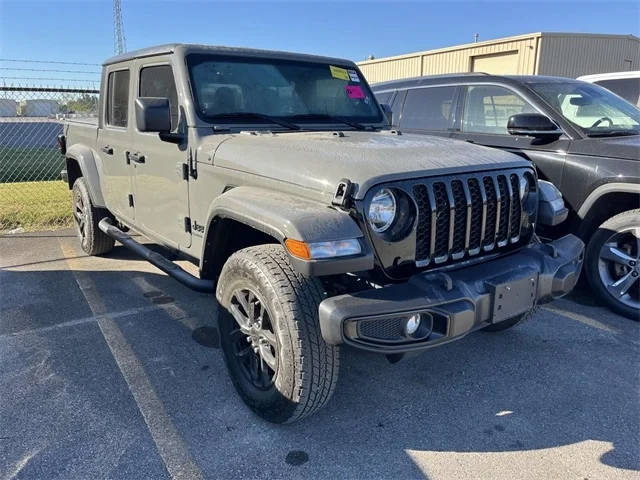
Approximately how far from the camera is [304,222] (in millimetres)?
2287

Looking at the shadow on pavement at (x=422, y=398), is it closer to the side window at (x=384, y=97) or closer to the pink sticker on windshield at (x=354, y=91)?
the pink sticker on windshield at (x=354, y=91)

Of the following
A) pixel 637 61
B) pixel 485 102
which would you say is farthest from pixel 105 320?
pixel 637 61

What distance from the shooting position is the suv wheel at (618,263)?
4.12m

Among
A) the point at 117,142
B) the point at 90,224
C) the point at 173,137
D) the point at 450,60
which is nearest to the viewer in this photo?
the point at 173,137

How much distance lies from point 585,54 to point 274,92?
2194cm

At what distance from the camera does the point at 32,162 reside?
1182 centimetres

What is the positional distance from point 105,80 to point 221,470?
12.5ft

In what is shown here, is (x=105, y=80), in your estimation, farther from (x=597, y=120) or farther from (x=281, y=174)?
(x=597, y=120)

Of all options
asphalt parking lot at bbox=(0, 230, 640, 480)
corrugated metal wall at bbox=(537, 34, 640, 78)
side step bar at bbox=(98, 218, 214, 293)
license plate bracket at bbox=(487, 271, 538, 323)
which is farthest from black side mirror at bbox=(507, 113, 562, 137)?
corrugated metal wall at bbox=(537, 34, 640, 78)

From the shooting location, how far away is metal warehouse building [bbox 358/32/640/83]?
64.9 ft

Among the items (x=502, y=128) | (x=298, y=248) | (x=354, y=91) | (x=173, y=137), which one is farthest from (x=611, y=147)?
(x=173, y=137)

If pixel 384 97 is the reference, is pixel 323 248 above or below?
below

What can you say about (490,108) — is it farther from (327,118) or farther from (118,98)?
(118,98)

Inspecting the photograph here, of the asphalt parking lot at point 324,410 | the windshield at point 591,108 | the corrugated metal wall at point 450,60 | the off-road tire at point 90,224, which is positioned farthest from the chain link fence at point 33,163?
the corrugated metal wall at point 450,60
